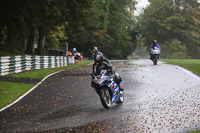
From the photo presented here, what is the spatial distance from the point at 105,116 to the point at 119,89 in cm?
245

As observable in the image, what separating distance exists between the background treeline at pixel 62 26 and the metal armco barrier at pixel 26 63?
193 centimetres

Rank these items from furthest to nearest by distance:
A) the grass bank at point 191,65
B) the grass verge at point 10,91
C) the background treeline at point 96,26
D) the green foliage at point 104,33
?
1. the green foliage at point 104,33
2. the background treeline at point 96,26
3. the grass bank at point 191,65
4. the grass verge at point 10,91

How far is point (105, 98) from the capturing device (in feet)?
35.0

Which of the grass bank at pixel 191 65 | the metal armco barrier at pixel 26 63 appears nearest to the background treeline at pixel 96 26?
the metal armco barrier at pixel 26 63

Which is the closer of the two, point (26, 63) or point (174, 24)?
point (26, 63)

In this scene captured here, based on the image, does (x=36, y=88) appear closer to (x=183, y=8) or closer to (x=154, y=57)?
(x=154, y=57)

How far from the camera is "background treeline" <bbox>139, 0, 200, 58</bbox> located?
246 ft

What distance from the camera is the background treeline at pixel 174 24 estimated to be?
7488 cm

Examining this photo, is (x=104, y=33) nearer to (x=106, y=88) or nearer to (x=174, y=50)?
(x=174, y=50)

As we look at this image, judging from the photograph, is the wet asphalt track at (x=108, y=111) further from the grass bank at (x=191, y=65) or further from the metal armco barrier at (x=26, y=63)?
the grass bank at (x=191, y=65)

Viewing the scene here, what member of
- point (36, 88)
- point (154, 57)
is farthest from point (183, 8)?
point (36, 88)

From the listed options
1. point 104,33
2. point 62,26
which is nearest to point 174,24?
point 104,33

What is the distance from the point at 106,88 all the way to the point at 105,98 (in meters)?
0.32

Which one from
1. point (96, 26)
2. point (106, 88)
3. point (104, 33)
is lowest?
point (106, 88)
